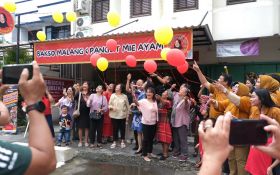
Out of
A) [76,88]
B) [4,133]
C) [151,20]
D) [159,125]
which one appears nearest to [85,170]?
[159,125]

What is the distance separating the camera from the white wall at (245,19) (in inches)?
382

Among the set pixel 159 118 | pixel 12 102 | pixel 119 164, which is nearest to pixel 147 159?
pixel 119 164

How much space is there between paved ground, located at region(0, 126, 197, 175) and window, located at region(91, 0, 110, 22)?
608 centimetres

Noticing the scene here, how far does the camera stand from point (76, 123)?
9.09 m

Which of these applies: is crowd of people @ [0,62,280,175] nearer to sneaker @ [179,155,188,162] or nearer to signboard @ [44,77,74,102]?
sneaker @ [179,155,188,162]

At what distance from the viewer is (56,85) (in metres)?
11.9

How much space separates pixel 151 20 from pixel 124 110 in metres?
4.16

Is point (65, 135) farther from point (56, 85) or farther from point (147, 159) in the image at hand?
point (56, 85)

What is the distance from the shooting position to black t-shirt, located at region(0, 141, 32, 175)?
1.39m

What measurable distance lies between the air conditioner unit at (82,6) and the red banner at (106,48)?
2.32 m

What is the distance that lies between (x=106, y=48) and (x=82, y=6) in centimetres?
341

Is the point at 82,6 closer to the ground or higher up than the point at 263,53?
higher up

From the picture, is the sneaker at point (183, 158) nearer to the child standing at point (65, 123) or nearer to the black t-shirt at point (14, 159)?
the child standing at point (65, 123)

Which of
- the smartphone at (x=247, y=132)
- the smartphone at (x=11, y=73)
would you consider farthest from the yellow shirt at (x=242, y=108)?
the smartphone at (x=11, y=73)
